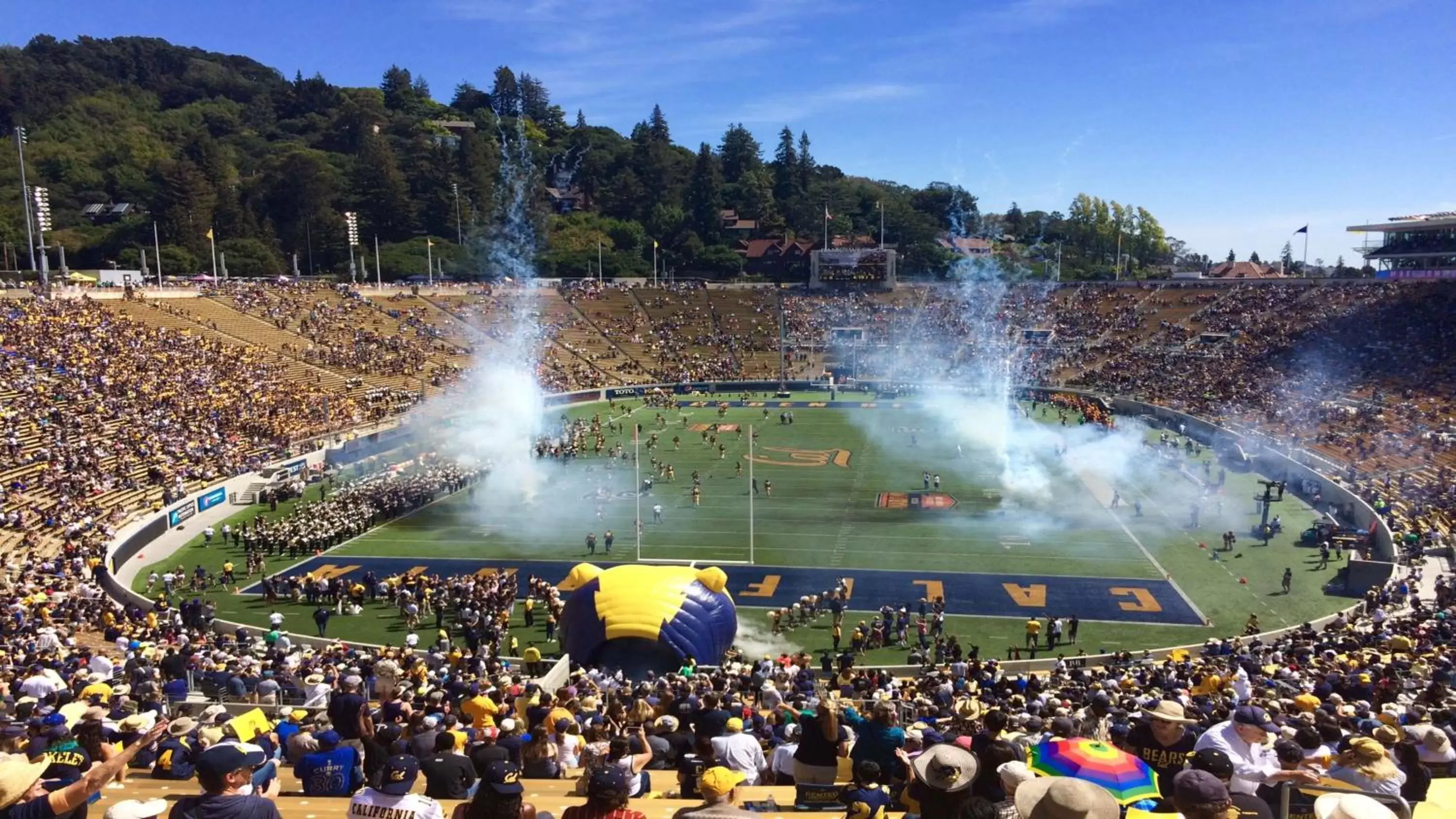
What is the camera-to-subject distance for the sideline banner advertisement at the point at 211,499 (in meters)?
34.2

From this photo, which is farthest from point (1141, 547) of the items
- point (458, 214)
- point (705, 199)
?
point (705, 199)

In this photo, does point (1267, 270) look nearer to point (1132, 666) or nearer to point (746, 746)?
point (1132, 666)

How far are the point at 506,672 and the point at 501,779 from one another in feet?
38.8

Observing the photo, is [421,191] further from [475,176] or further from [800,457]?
[800,457]

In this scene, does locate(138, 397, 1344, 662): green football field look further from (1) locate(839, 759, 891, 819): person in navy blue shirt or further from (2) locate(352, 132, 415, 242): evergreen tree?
(2) locate(352, 132, 415, 242): evergreen tree

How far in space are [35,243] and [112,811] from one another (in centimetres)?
9651

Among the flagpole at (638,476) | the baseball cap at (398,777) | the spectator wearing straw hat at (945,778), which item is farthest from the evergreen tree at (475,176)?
the spectator wearing straw hat at (945,778)

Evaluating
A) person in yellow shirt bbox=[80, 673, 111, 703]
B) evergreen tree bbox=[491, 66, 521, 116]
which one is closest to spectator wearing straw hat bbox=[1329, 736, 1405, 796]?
person in yellow shirt bbox=[80, 673, 111, 703]

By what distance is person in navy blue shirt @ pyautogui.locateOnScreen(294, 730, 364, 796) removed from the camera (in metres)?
7.91

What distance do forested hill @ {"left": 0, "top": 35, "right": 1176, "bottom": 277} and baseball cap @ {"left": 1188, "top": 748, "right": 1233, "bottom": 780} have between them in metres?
91.9

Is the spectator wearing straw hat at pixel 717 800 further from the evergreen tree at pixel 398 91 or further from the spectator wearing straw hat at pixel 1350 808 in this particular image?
the evergreen tree at pixel 398 91

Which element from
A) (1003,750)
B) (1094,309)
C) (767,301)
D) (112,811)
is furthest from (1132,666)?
(767,301)

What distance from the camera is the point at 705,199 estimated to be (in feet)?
405

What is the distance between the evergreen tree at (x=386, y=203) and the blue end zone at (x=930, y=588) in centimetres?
8088
